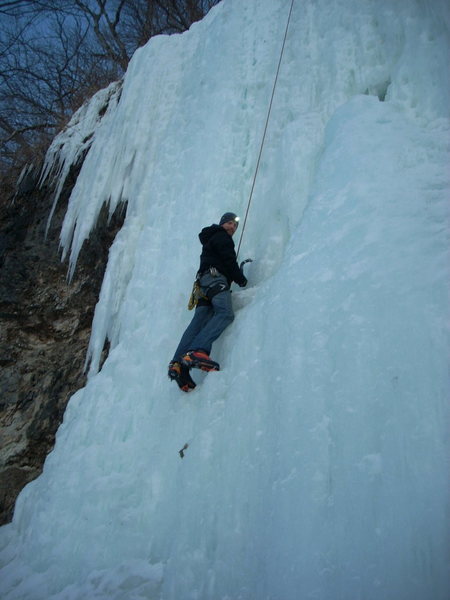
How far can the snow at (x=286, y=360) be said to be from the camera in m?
1.51

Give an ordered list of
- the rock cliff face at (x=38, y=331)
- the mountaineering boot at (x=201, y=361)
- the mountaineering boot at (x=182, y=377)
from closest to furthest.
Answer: the mountaineering boot at (x=201, y=361) < the mountaineering boot at (x=182, y=377) < the rock cliff face at (x=38, y=331)

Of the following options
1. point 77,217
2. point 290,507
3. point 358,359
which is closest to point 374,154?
point 358,359

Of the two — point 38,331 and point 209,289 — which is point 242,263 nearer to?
point 209,289

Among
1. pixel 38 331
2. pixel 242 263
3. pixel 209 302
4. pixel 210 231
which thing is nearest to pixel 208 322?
pixel 209 302

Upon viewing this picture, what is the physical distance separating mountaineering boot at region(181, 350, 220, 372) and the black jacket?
0.59m

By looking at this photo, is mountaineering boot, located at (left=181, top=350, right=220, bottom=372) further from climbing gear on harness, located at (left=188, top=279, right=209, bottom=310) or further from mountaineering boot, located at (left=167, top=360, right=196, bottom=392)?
climbing gear on harness, located at (left=188, top=279, right=209, bottom=310)

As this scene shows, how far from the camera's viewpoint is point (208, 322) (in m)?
2.70

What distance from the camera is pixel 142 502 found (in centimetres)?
237

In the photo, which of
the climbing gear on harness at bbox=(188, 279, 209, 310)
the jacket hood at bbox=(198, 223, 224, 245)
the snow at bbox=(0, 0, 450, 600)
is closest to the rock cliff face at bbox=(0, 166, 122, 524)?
the snow at bbox=(0, 0, 450, 600)

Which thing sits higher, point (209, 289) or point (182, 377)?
point (209, 289)

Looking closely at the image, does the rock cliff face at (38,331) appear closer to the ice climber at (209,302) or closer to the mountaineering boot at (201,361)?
the ice climber at (209,302)

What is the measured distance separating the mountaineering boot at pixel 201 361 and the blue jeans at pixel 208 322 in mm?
33

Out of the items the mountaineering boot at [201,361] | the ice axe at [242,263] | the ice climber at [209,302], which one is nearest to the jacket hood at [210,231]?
the ice climber at [209,302]

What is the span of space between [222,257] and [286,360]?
3.39 ft
